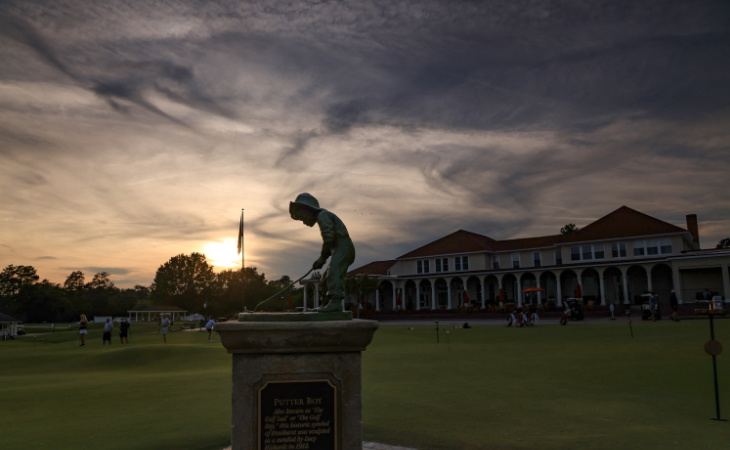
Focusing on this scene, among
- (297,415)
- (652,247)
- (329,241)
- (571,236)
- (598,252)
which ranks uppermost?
(571,236)

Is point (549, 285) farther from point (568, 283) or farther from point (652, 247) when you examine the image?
point (652, 247)

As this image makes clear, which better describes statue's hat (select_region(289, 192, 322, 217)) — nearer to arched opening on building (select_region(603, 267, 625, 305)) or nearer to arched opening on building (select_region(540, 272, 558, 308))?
arched opening on building (select_region(603, 267, 625, 305))

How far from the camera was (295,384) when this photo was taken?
4.71 m

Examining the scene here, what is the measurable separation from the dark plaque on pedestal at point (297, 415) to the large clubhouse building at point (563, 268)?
37.3 metres

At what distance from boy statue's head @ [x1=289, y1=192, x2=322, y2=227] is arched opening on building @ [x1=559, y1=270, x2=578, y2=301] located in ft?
152

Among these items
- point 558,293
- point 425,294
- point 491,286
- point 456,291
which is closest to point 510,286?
point 491,286

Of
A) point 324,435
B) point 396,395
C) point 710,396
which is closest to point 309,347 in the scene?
point 324,435

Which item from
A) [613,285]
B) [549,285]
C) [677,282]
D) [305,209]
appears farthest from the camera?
[549,285]

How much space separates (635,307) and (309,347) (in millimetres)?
42546

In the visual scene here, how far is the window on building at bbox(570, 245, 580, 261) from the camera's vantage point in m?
47.4

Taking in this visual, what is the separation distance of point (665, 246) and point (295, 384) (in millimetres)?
46549

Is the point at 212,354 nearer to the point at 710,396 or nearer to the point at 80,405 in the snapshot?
the point at 80,405

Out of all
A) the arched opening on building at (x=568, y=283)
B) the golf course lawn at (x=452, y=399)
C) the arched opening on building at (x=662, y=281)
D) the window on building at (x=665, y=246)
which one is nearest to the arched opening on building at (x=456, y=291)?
the arched opening on building at (x=568, y=283)

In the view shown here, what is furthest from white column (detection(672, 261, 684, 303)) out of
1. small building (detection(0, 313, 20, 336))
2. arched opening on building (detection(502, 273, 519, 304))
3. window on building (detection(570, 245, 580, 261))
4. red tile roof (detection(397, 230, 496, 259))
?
small building (detection(0, 313, 20, 336))
